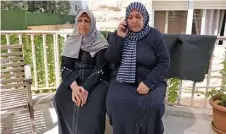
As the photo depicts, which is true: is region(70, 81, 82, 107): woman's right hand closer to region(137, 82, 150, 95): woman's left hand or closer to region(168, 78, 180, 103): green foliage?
region(137, 82, 150, 95): woman's left hand

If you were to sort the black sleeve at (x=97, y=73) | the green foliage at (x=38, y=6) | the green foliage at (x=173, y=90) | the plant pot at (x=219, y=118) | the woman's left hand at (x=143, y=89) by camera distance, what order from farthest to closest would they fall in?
the green foliage at (x=38, y=6)
the green foliage at (x=173, y=90)
the plant pot at (x=219, y=118)
the black sleeve at (x=97, y=73)
the woman's left hand at (x=143, y=89)

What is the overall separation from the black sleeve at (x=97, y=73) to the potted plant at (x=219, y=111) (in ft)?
3.89

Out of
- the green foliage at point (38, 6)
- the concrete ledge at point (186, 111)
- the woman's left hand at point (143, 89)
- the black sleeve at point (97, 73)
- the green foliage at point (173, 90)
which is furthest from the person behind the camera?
the green foliage at point (38, 6)

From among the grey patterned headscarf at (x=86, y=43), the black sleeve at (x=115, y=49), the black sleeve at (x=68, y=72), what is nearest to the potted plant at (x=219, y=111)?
the black sleeve at (x=115, y=49)

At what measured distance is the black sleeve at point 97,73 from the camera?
6.27ft

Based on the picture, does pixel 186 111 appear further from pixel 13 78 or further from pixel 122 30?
pixel 13 78

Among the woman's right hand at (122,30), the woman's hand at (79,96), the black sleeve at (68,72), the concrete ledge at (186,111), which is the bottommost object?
the concrete ledge at (186,111)

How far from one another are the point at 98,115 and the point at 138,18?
873 millimetres

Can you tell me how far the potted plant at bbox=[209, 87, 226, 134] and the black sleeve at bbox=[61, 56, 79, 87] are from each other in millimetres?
1410

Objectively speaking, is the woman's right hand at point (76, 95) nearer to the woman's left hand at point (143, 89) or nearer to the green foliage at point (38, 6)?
→ the woman's left hand at point (143, 89)

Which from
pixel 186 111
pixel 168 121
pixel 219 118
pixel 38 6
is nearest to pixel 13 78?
pixel 168 121

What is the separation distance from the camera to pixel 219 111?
2.15 meters

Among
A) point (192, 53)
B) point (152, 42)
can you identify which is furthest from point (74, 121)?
point (192, 53)

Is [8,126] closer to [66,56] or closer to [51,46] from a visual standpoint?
[66,56]
